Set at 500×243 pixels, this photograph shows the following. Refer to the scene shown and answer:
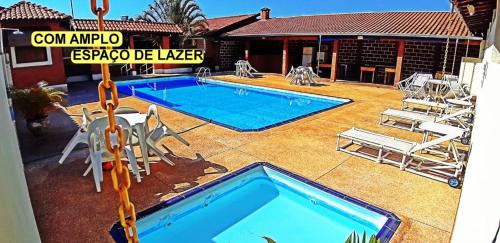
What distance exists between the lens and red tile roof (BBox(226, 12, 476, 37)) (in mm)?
15001

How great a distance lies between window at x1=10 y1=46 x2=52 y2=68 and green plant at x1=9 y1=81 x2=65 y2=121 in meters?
7.02

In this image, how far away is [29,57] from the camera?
12750mm

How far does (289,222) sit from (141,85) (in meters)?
14.3

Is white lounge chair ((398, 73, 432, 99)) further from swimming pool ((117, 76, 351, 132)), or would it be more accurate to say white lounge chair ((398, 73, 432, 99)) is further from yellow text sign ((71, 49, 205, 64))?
yellow text sign ((71, 49, 205, 64))

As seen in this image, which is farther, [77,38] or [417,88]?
[417,88]

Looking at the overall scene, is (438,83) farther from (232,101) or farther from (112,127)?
(112,127)

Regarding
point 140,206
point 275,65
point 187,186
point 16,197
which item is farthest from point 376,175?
point 275,65

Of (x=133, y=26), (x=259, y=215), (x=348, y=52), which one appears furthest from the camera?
(x=348, y=52)

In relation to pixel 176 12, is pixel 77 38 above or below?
below

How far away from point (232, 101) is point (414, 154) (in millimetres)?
8588

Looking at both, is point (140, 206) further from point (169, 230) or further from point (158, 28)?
point (158, 28)

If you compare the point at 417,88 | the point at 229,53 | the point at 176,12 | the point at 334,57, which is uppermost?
the point at 176,12

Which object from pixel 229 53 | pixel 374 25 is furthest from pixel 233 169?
pixel 229 53

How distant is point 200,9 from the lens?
25.1m
